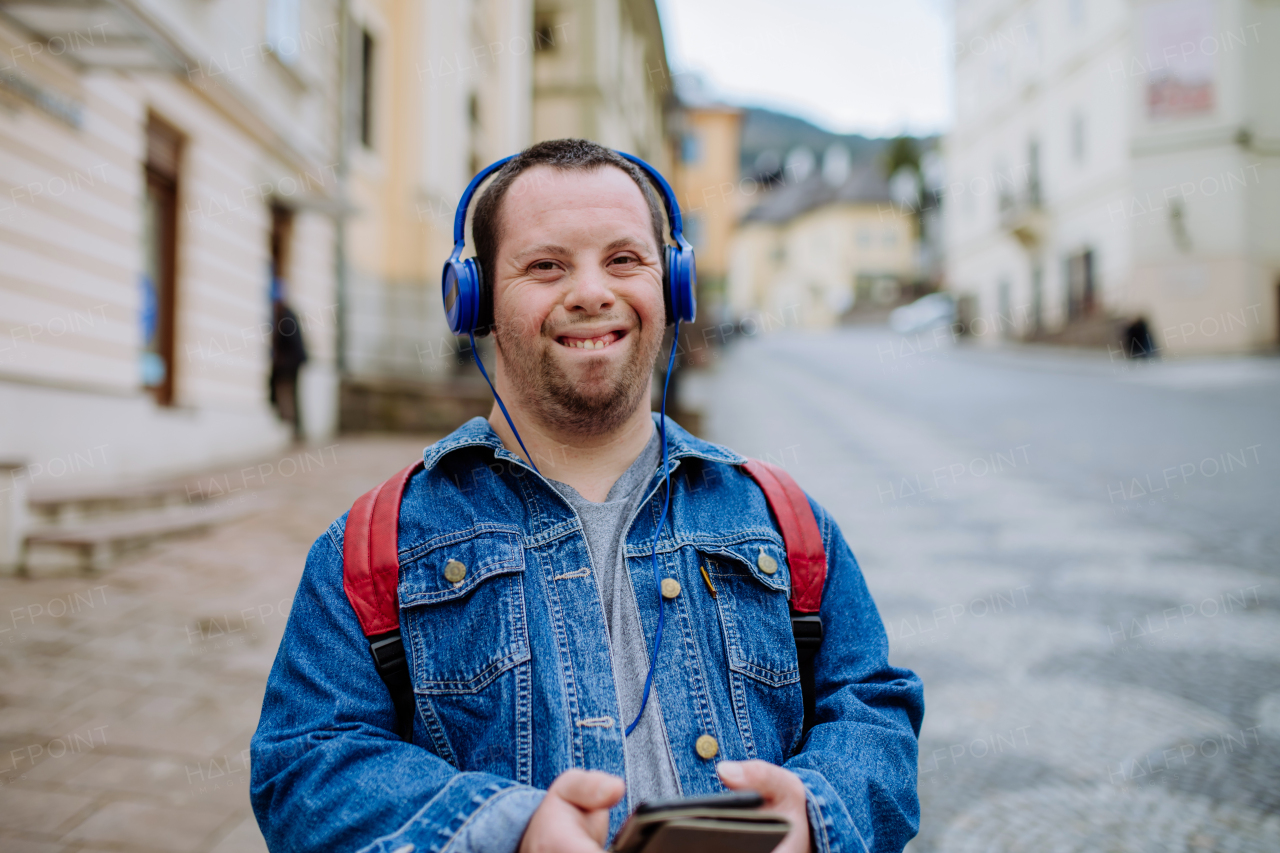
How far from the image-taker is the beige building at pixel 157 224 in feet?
20.9

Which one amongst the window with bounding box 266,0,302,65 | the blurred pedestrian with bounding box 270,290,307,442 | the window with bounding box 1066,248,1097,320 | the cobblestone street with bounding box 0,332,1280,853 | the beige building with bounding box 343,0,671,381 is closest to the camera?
the cobblestone street with bounding box 0,332,1280,853

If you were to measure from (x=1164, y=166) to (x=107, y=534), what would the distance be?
26.5 m

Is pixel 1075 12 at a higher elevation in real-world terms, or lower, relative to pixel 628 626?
higher

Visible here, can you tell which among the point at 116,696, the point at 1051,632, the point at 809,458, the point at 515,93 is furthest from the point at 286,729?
the point at 515,93

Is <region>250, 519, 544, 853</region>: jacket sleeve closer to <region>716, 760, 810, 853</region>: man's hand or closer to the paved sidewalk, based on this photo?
<region>716, 760, 810, 853</region>: man's hand

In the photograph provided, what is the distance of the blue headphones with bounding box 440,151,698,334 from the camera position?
1594mm

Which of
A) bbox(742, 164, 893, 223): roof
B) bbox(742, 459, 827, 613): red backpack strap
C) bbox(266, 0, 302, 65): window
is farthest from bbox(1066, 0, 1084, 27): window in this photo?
bbox(742, 164, 893, 223): roof

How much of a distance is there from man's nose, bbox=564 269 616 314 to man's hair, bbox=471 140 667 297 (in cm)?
19

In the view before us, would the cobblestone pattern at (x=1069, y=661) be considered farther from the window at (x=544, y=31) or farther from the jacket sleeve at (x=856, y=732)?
the window at (x=544, y=31)

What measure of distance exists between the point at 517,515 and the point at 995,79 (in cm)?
3607

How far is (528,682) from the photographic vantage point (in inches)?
52.9

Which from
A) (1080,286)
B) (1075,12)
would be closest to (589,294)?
(1080,286)

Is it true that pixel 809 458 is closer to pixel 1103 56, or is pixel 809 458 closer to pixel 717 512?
pixel 717 512

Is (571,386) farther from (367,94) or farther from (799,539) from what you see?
(367,94)
